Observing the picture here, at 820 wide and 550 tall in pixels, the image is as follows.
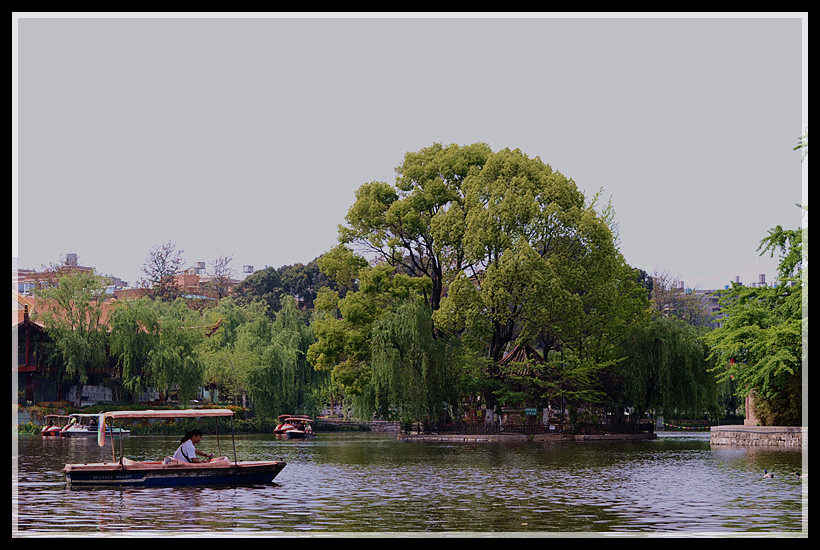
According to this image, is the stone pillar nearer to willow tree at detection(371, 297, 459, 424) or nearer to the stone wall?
the stone wall

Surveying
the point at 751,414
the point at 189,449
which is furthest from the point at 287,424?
the point at 189,449

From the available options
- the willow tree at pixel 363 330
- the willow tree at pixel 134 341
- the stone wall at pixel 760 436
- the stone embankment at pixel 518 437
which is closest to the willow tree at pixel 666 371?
the stone embankment at pixel 518 437

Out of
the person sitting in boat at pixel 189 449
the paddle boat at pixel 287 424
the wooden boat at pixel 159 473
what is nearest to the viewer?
the wooden boat at pixel 159 473

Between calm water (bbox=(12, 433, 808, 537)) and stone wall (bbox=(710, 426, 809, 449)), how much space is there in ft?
15.0

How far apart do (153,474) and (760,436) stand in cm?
2417

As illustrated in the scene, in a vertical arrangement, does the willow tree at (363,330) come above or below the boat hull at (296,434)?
above

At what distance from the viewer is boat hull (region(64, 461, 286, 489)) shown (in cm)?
2267

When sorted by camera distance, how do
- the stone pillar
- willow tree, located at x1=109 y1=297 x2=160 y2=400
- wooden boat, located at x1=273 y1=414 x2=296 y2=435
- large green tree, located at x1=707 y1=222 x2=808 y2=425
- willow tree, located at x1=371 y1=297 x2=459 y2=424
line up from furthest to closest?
1. willow tree, located at x1=109 y1=297 x2=160 y2=400
2. wooden boat, located at x1=273 y1=414 x2=296 y2=435
3. willow tree, located at x1=371 y1=297 x2=459 y2=424
4. the stone pillar
5. large green tree, located at x1=707 y1=222 x2=808 y2=425

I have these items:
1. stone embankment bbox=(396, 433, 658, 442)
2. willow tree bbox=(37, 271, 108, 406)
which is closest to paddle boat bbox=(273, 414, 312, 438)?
stone embankment bbox=(396, 433, 658, 442)

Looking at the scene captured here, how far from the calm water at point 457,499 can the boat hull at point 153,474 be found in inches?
11.4

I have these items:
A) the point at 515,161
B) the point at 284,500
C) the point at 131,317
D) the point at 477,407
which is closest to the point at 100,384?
the point at 131,317

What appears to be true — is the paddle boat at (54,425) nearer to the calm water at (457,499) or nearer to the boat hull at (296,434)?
the boat hull at (296,434)

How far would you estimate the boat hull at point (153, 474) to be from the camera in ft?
74.4
